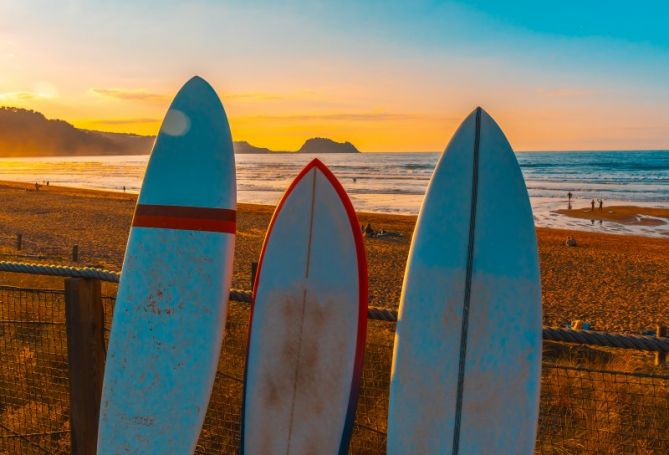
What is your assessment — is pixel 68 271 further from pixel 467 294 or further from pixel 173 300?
pixel 467 294

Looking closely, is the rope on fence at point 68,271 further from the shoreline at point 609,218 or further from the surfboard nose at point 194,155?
the shoreline at point 609,218

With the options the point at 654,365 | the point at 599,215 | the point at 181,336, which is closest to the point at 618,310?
the point at 654,365

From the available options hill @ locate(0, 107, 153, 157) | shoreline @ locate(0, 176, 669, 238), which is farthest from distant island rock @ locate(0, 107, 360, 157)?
shoreline @ locate(0, 176, 669, 238)

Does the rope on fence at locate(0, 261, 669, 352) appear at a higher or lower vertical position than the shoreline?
higher

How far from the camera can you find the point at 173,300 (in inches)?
108

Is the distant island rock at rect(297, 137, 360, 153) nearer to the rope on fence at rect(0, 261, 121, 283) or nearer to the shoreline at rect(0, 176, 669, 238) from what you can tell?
the shoreline at rect(0, 176, 669, 238)

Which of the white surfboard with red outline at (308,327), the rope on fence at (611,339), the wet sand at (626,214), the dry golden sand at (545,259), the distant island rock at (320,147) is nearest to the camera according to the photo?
the rope on fence at (611,339)

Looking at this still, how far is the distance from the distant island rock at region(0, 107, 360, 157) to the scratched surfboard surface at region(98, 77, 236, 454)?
6717 inches

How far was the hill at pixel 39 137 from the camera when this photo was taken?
179 m

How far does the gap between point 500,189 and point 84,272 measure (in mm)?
2008

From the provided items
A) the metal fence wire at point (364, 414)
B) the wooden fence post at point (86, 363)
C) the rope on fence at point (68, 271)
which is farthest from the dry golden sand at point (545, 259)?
the wooden fence post at point (86, 363)

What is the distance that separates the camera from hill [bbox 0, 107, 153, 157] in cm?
17925

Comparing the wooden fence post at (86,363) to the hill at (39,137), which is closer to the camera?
the wooden fence post at (86,363)

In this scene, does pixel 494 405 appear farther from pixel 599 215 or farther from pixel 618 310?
pixel 599 215
